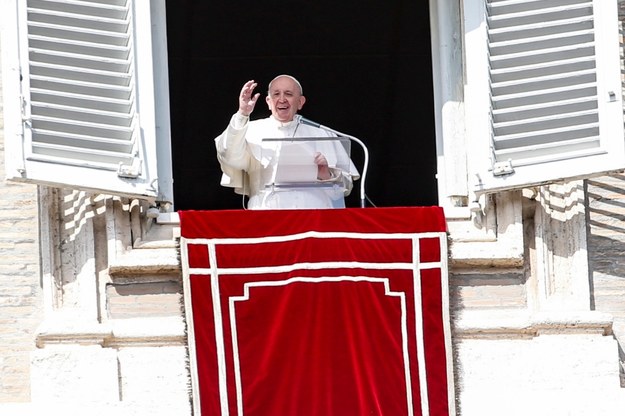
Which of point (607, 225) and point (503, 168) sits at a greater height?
point (503, 168)

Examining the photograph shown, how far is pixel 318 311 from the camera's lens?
31.3ft

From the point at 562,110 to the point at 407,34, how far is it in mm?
4566

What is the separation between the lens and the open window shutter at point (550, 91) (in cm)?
967

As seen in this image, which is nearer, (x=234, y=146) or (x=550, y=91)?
(x=550, y=91)

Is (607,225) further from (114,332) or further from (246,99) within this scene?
(114,332)

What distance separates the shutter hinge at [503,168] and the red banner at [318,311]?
0.94ft

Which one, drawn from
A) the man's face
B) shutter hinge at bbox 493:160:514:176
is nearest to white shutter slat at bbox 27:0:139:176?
the man's face

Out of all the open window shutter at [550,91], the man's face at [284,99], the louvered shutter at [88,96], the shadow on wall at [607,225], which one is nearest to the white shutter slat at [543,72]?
the open window shutter at [550,91]

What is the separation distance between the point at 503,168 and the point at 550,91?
15.7 inches

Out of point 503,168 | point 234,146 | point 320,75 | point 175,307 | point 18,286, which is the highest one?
point 320,75

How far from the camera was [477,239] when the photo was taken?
980cm

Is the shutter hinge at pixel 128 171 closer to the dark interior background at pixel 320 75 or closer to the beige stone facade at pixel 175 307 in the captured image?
the beige stone facade at pixel 175 307

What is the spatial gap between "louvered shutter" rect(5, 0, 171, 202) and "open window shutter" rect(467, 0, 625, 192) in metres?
1.37

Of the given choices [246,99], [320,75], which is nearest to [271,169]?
[246,99]
